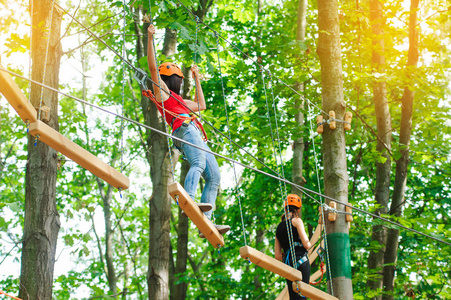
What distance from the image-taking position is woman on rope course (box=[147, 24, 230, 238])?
368 centimetres

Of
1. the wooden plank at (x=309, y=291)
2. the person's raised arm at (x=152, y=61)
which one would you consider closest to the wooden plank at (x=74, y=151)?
the person's raised arm at (x=152, y=61)

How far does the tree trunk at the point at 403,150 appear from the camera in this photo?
662 cm

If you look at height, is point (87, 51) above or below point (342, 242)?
above

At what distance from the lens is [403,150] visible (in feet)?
23.8

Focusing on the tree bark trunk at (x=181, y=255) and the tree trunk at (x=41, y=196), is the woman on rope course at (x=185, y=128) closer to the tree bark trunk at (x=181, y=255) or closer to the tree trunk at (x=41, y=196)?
the tree trunk at (x=41, y=196)

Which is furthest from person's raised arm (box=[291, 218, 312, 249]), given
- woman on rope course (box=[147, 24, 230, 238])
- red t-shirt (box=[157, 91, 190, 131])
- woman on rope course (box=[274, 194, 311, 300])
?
red t-shirt (box=[157, 91, 190, 131])

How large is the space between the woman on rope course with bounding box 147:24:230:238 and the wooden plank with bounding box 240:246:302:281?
0.26 m

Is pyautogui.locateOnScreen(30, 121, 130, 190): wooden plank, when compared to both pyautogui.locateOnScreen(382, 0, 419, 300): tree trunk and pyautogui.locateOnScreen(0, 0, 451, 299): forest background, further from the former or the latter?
pyautogui.locateOnScreen(382, 0, 419, 300): tree trunk

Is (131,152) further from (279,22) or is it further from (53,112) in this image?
(53,112)

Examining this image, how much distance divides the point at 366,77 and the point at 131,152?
833cm

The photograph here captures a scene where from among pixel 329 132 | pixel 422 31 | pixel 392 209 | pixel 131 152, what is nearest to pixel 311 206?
pixel 392 209

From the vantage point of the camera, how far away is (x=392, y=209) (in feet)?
22.9

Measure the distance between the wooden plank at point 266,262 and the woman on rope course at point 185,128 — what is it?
263mm

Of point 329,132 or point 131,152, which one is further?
point 131,152
